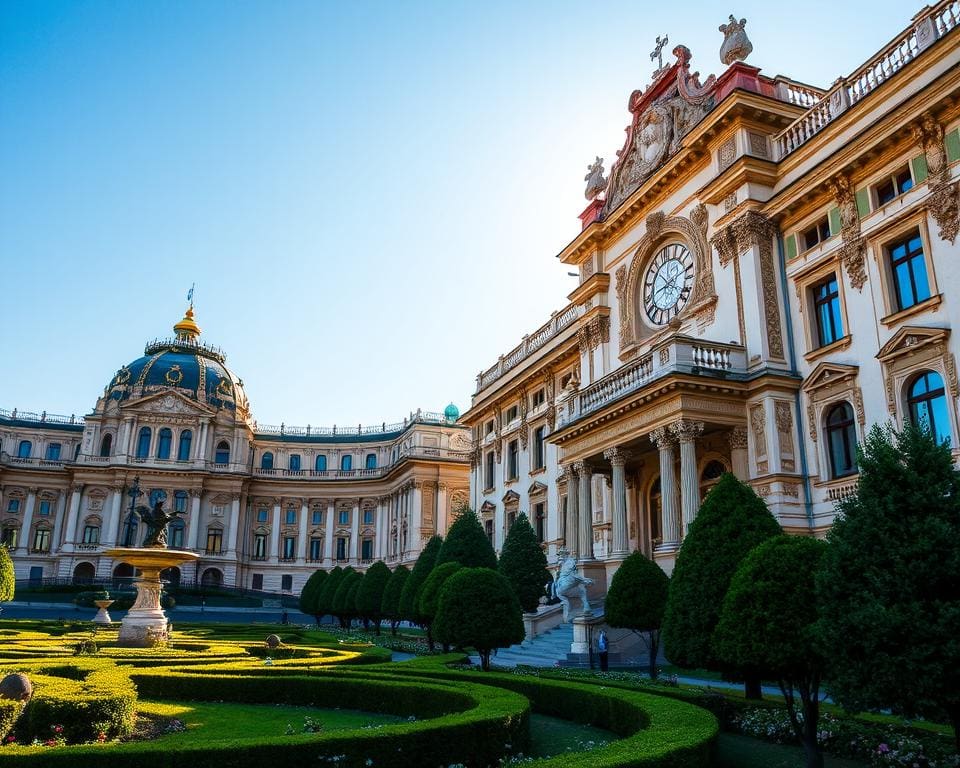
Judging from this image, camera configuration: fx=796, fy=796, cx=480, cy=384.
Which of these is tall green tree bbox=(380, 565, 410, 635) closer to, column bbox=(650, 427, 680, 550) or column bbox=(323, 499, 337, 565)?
column bbox=(650, 427, 680, 550)

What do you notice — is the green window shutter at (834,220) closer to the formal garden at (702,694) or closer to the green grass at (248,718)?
the formal garden at (702,694)

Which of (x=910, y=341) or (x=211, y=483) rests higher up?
(x=211, y=483)

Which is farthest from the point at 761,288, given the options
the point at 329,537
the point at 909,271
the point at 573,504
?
the point at 329,537

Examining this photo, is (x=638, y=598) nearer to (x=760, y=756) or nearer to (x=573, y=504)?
(x=760, y=756)

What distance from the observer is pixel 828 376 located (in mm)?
23016

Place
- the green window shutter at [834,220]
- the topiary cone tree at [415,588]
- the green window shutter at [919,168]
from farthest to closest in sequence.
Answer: the topiary cone tree at [415,588], the green window shutter at [834,220], the green window shutter at [919,168]

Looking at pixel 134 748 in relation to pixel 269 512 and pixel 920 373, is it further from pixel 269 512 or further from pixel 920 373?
pixel 269 512

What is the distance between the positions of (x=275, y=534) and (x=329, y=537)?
5774mm

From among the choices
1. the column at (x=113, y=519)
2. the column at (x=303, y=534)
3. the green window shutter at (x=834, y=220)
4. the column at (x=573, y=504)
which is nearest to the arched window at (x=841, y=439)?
the green window shutter at (x=834, y=220)

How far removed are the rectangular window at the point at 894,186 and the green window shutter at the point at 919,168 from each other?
269 millimetres

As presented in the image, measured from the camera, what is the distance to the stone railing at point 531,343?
40000 mm

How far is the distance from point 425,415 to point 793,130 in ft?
196

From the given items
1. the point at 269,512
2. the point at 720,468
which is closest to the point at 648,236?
the point at 720,468

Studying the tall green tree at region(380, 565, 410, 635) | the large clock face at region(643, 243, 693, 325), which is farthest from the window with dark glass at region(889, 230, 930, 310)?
the tall green tree at region(380, 565, 410, 635)
